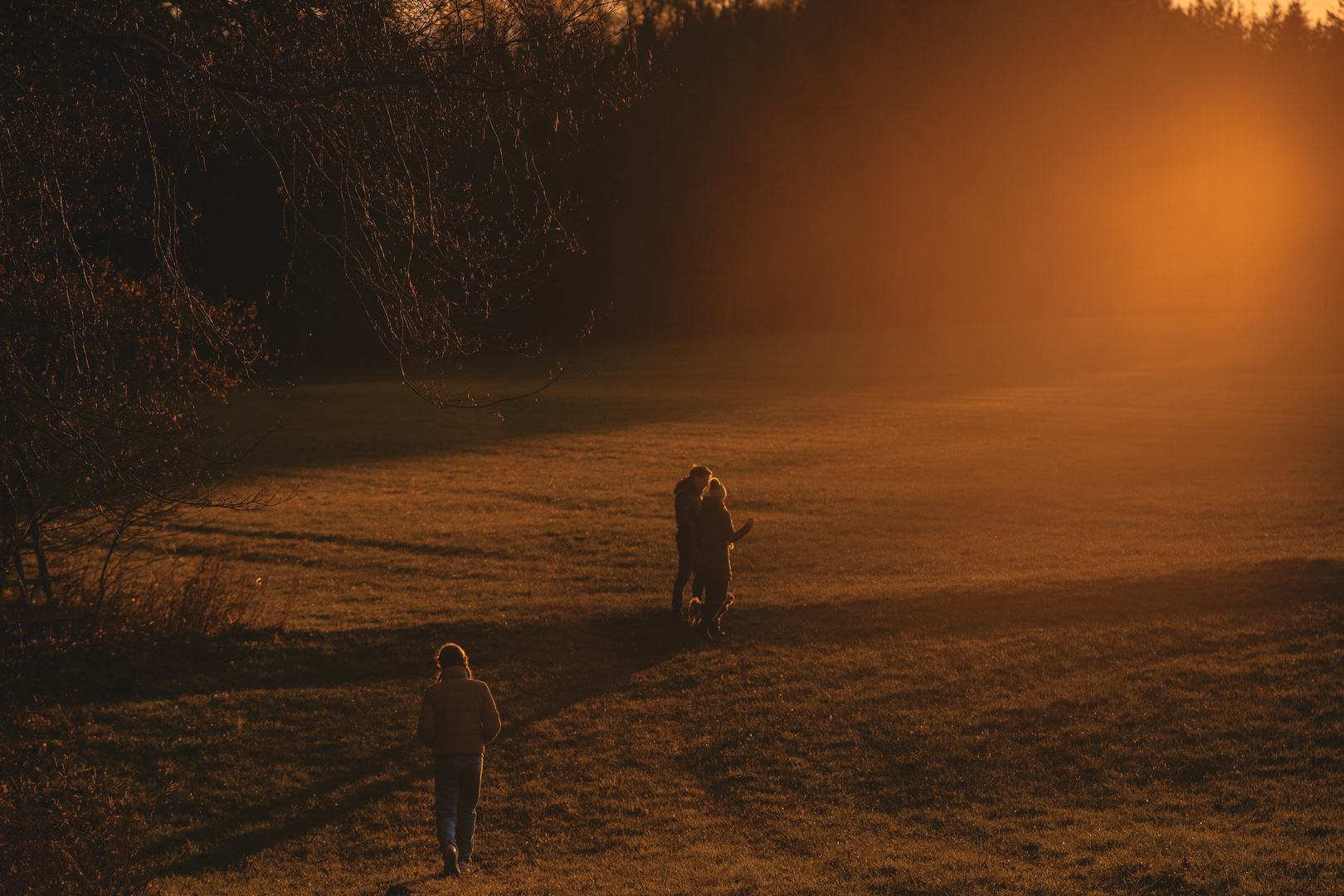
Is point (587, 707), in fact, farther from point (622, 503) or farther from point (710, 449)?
point (710, 449)

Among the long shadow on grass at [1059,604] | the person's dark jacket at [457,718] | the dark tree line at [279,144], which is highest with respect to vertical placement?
the dark tree line at [279,144]

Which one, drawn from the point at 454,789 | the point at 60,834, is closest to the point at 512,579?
the point at 454,789

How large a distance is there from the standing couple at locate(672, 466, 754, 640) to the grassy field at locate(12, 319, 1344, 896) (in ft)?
1.36

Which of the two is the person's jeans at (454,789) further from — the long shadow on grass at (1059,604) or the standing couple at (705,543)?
the long shadow on grass at (1059,604)

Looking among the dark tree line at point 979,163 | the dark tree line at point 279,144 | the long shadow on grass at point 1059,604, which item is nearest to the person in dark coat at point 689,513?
the long shadow on grass at point 1059,604

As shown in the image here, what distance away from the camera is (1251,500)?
21188mm

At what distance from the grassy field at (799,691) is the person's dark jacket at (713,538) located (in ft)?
3.24

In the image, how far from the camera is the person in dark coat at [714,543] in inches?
467

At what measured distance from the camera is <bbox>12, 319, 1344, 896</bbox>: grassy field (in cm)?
749

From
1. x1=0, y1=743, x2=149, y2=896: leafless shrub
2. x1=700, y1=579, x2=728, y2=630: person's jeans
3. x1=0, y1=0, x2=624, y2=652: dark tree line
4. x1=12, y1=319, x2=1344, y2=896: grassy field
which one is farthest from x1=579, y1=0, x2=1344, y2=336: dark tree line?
x1=0, y1=0, x2=624, y2=652: dark tree line

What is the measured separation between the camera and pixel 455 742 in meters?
7.15

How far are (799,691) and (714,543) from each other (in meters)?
1.90

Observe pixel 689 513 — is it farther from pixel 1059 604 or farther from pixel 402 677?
pixel 1059 604

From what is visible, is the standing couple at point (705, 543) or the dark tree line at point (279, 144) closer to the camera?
the dark tree line at point (279, 144)
